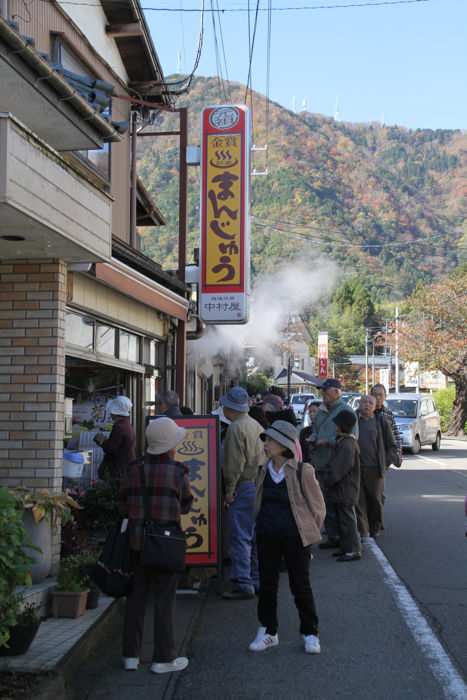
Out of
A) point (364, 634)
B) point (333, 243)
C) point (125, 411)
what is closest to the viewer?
point (364, 634)

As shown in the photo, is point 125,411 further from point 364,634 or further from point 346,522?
point 364,634

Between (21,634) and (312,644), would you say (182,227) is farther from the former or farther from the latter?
(21,634)

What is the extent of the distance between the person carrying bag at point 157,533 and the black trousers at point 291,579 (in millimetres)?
717

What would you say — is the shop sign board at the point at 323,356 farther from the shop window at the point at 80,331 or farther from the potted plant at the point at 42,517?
the potted plant at the point at 42,517

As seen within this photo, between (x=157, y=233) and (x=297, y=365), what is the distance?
37.1m

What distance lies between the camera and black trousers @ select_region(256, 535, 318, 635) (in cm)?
603

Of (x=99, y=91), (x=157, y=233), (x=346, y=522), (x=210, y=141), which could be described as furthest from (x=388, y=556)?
(x=157, y=233)

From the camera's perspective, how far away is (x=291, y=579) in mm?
6094

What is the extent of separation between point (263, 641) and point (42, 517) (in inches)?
82.7

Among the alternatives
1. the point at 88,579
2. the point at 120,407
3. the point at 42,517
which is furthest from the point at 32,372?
the point at 88,579

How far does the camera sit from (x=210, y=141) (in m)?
15.2

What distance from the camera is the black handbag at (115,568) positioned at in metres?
5.51

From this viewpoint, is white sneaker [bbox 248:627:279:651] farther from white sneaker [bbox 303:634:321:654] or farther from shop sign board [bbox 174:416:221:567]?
shop sign board [bbox 174:416:221:567]

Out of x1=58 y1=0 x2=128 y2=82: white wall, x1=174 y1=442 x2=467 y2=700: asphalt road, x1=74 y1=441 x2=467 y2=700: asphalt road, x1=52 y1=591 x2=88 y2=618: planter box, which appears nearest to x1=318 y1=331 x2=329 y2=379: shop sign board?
x1=58 y1=0 x2=128 y2=82: white wall
